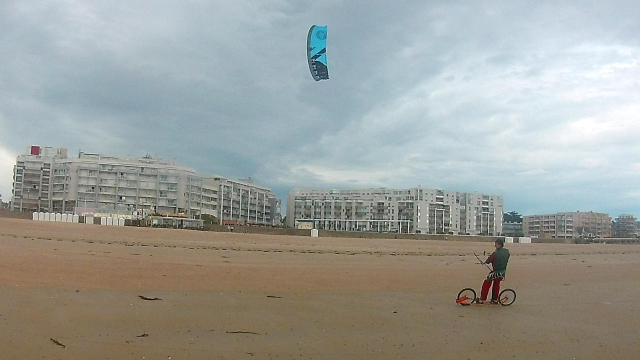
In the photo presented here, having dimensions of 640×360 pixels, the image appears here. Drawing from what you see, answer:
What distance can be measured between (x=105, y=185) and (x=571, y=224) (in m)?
151

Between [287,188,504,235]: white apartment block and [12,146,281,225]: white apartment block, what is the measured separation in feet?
148

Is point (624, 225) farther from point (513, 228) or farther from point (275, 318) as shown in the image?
point (275, 318)

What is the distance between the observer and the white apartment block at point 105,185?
274 ft

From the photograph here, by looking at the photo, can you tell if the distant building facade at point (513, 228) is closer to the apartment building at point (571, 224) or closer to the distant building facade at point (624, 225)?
the apartment building at point (571, 224)

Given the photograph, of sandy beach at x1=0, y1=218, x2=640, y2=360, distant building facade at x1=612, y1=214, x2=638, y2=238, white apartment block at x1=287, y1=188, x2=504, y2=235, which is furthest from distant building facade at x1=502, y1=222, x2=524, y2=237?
sandy beach at x1=0, y1=218, x2=640, y2=360

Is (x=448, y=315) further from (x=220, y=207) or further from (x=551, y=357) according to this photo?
(x=220, y=207)

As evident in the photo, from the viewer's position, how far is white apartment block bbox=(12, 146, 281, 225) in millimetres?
83375

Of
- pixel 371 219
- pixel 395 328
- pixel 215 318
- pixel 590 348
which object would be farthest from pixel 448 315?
pixel 371 219

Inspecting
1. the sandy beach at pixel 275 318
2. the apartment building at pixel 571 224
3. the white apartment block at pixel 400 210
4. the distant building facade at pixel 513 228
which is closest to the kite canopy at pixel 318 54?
the sandy beach at pixel 275 318

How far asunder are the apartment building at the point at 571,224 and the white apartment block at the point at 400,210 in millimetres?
34172

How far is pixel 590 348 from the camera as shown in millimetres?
6383

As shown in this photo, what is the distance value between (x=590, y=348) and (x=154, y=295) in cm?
697

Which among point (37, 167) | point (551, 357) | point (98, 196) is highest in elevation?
point (37, 167)

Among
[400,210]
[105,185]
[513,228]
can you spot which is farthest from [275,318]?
[513,228]
